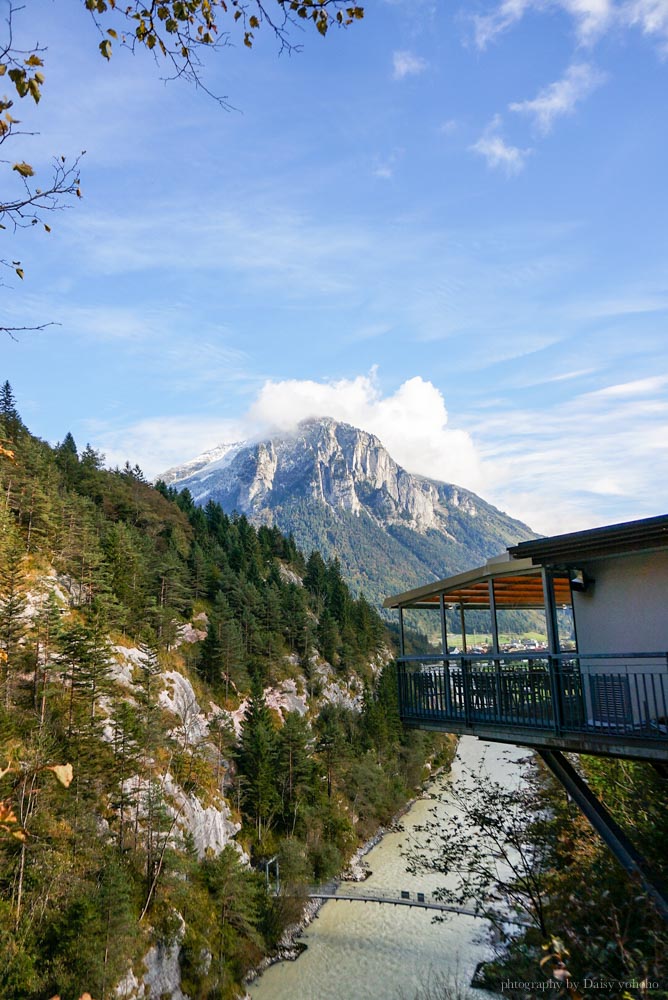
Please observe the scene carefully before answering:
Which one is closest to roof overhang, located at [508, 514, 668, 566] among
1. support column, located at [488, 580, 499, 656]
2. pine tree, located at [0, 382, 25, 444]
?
support column, located at [488, 580, 499, 656]

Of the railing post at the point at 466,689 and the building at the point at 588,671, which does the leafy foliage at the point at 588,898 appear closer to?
the building at the point at 588,671

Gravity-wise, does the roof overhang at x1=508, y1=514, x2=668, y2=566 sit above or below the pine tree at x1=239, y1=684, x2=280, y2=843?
above

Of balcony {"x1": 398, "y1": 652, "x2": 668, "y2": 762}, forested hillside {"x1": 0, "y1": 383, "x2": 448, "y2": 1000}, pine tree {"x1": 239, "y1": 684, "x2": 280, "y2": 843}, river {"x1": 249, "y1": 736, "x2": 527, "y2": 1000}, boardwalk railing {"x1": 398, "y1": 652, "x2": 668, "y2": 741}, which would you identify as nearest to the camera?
balcony {"x1": 398, "y1": 652, "x2": 668, "y2": 762}

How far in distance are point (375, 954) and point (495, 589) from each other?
26278 mm

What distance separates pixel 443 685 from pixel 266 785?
3478cm

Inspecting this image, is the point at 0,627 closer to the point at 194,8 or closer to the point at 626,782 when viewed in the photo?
the point at 626,782

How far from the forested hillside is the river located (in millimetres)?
2151

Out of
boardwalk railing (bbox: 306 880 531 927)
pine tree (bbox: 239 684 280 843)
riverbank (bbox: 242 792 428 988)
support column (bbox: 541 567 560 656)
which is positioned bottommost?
riverbank (bbox: 242 792 428 988)

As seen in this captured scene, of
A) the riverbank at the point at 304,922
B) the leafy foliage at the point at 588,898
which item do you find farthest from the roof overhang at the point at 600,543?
the riverbank at the point at 304,922

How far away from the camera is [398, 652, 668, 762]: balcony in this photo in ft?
23.4

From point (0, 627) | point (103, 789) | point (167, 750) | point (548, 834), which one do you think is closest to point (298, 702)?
point (167, 750)

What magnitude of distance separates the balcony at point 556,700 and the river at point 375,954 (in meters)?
15.3

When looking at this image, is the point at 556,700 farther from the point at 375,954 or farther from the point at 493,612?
the point at 375,954

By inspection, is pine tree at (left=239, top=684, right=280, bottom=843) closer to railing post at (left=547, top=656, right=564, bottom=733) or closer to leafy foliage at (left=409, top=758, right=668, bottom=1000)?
leafy foliage at (left=409, top=758, right=668, bottom=1000)
